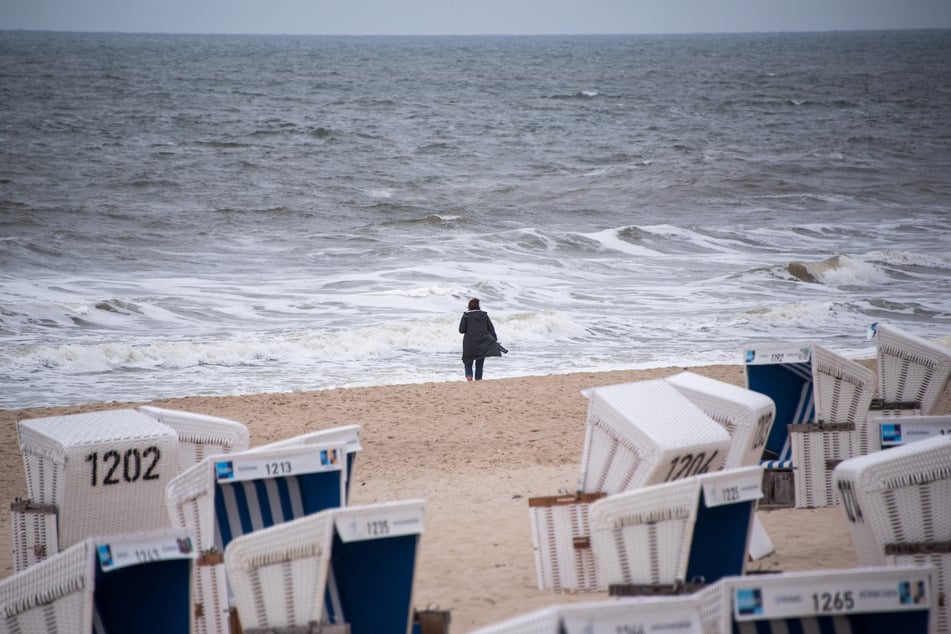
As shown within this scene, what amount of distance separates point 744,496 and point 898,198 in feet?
115

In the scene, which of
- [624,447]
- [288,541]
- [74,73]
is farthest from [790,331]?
[74,73]

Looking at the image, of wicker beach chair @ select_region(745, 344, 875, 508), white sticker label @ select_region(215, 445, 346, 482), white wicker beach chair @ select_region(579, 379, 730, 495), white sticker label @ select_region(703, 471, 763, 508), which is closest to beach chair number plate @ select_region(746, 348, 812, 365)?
wicker beach chair @ select_region(745, 344, 875, 508)

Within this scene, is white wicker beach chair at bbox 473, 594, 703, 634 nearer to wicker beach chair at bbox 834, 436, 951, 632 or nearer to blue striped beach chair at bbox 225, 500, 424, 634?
blue striped beach chair at bbox 225, 500, 424, 634

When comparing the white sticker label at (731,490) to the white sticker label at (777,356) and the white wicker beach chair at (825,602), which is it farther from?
the white sticker label at (777,356)

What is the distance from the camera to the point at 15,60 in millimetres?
83062

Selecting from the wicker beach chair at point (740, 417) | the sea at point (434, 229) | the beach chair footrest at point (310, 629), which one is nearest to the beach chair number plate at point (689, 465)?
the wicker beach chair at point (740, 417)

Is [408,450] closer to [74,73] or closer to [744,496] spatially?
[744,496]

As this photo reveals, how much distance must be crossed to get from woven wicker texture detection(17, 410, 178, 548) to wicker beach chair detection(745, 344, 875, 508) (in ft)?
12.1

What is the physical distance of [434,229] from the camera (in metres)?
31.4

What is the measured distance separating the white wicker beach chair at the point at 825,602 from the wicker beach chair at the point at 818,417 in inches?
148

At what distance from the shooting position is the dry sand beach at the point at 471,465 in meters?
6.10

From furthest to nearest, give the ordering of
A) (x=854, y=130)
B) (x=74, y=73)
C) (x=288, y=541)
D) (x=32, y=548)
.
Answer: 1. (x=74, y=73)
2. (x=854, y=130)
3. (x=32, y=548)
4. (x=288, y=541)

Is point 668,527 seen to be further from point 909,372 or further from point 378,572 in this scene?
point 909,372

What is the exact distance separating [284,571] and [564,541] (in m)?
1.88
